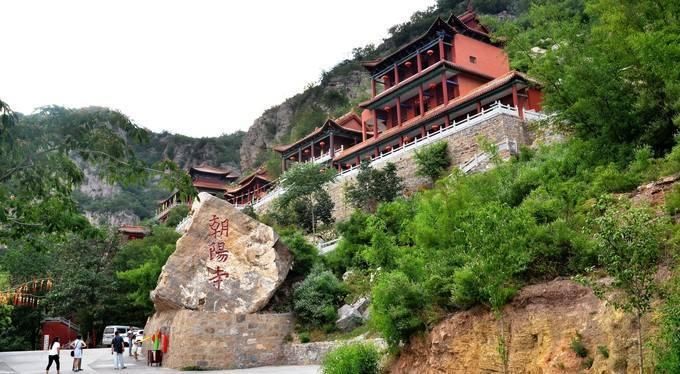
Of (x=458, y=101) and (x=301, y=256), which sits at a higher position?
(x=458, y=101)

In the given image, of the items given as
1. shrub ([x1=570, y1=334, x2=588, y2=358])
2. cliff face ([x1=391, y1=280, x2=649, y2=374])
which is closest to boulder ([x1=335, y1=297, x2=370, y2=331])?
cliff face ([x1=391, y1=280, x2=649, y2=374])

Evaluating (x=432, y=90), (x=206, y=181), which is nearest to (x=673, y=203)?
(x=432, y=90)

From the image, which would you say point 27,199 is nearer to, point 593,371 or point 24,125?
point 24,125

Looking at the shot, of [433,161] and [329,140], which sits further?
[329,140]

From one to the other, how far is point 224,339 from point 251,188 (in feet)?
87.7

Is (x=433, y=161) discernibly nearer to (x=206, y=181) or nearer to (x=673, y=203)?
(x=673, y=203)

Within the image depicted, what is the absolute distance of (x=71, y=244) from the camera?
26.7 metres

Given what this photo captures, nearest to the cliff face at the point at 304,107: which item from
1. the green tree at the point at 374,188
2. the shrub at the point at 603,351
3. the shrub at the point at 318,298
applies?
the green tree at the point at 374,188

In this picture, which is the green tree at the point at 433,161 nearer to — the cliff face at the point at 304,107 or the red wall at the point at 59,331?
the red wall at the point at 59,331

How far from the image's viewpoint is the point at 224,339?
13.7 meters

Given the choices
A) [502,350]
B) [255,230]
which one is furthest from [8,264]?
[502,350]

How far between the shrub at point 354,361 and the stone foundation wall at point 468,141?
1240cm

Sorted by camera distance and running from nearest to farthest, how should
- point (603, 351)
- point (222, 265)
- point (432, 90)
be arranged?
point (603, 351) < point (222, 265) < point (432, 90)

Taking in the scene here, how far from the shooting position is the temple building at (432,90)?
78.3 feet
